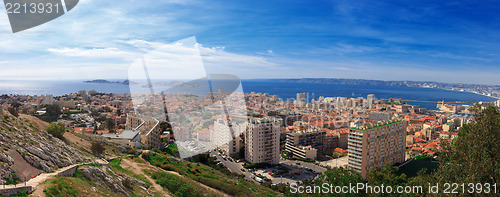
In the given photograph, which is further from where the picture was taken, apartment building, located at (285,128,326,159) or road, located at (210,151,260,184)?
apartment building, located at (285,128,326,159)

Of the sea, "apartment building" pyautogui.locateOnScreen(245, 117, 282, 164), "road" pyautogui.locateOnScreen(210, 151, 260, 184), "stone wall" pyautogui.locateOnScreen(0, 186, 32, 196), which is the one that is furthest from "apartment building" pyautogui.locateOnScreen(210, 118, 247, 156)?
"stone wall" pyautogui.locateOnScreen(0, 186, 32, 196)

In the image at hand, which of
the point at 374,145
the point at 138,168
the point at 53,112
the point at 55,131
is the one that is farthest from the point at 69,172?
the point at 53,112

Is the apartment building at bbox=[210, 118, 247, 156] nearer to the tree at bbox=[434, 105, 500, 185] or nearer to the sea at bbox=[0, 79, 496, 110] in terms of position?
the sea at bbox=[0, 79, 496, 110]

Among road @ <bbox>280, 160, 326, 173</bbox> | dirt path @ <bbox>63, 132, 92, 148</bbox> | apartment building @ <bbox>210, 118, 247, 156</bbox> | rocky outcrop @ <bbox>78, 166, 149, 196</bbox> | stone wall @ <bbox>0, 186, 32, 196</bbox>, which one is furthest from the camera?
apartment building @ <bbox>210, 118, 247, 156</bbox>

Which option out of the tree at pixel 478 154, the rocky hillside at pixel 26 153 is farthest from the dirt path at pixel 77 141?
the tree at pixel 478 154

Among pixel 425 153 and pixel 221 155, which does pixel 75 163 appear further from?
pixel 425 153

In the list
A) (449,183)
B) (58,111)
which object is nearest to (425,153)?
(449,183)

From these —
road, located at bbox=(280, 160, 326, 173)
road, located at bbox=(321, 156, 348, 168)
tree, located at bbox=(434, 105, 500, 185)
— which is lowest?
road, located at bbox=(280, 160, 326, 173)

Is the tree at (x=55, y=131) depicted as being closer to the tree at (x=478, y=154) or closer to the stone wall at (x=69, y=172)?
the stone wall at (x=69, y=172)
